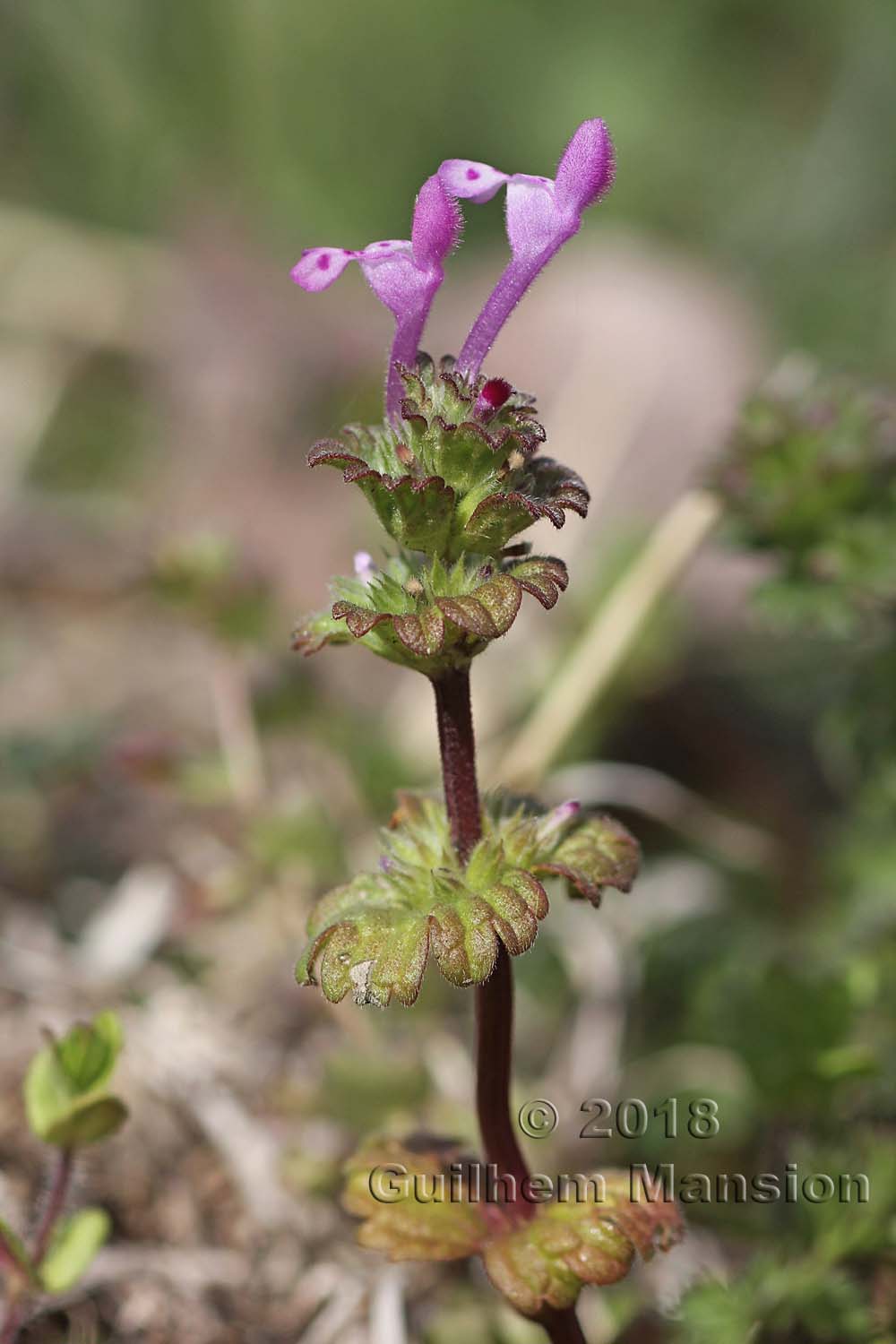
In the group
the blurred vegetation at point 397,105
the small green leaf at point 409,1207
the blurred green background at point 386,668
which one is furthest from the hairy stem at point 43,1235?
the blurred vegetation at point 397,105

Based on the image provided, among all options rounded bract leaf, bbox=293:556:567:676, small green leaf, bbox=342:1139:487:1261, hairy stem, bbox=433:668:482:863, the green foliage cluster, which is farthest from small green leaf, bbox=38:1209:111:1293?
rounded bract leaf, bbox=293:556:567:676

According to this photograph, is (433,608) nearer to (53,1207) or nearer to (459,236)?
(459,236)

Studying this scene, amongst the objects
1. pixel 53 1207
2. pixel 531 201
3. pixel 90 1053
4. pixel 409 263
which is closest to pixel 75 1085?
pixel 90 1053

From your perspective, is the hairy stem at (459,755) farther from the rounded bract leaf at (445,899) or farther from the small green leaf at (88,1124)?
the small green leaf at (88,1124)

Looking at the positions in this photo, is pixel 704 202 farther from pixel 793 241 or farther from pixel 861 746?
pixel 861 746

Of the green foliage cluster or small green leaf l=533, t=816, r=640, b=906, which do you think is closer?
small green leaf l=533, t=816, r=640, b=906

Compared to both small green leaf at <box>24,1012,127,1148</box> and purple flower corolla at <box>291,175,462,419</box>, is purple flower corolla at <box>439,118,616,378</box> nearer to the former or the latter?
purple flower corolla at <box>291,175,462,419</box>
